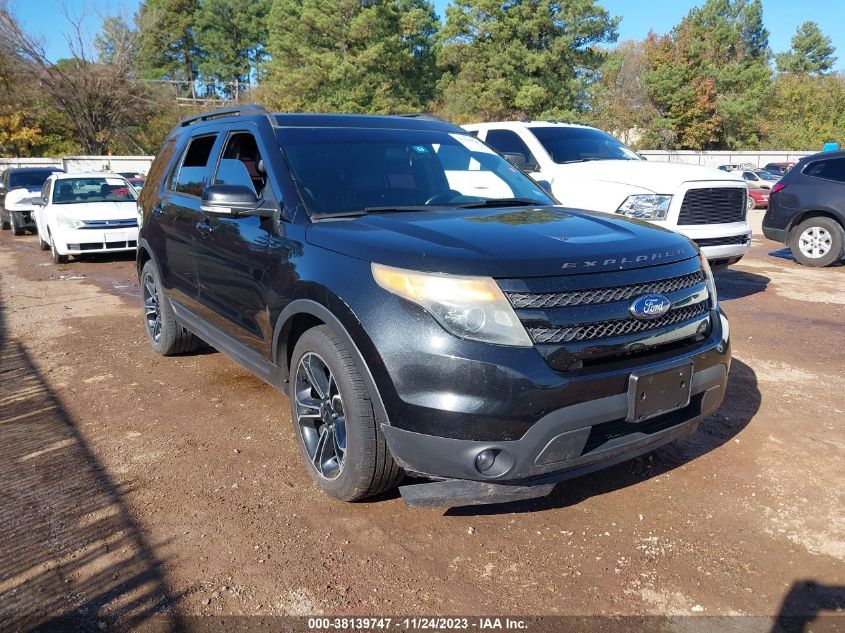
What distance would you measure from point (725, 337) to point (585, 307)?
39.7 inches

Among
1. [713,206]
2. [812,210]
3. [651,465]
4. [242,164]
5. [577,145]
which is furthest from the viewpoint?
[812,210]

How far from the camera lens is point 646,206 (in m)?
6.98

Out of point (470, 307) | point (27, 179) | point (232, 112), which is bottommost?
point (27, 179)

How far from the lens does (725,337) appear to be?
10.6 ft

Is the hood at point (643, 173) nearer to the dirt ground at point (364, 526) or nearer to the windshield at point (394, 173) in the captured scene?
the dirt ground at point (364, 526)

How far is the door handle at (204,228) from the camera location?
429cm

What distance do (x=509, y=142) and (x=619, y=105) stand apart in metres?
46.8

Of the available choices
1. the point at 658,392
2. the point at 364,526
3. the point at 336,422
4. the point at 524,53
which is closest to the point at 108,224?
the point at 336,422

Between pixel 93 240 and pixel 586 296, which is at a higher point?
pixel 586 296

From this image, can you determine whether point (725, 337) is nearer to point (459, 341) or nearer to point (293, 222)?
point (459, 341)

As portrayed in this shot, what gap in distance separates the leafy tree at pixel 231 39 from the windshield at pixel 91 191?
47657mm

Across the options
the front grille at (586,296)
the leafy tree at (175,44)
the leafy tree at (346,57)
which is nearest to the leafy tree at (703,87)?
the leafy tree at (346,57)

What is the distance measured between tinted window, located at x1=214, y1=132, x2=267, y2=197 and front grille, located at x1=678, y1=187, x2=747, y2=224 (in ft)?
15.2

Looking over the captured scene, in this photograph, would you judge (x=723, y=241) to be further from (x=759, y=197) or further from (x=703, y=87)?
(x=703, y=87)
